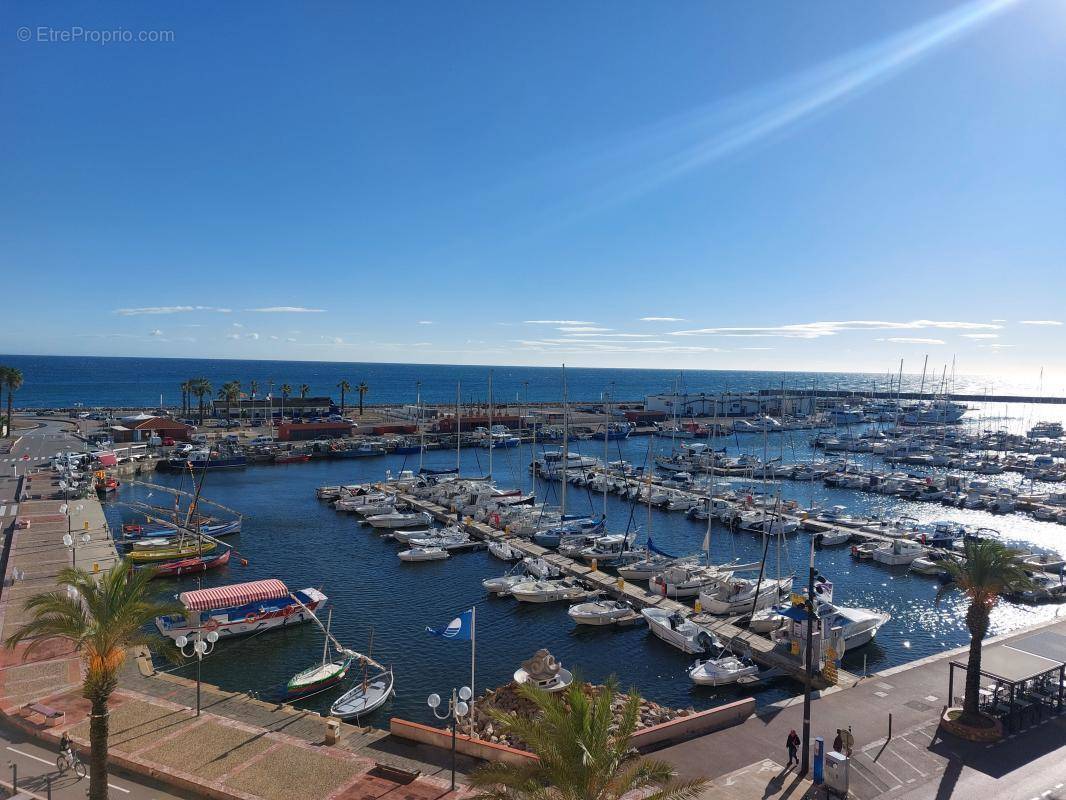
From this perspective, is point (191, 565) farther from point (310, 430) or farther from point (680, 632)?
point (310, 430)

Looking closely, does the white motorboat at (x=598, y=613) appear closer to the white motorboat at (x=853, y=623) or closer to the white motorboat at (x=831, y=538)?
the white motorboat at (x=853, y=623)

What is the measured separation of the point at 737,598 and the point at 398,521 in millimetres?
32626

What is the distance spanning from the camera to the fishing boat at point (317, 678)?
99.0ft

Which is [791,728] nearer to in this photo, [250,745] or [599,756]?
[599,756]

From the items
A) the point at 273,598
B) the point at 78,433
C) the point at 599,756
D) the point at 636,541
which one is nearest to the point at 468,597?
the point at 273,598

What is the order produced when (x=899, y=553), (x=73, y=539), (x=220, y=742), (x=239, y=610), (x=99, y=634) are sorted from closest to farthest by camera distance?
(x=99, y=634) < (x=220, y=742) < (x=239, y=610) < (x=73, y=539) < (x=899, y=553)

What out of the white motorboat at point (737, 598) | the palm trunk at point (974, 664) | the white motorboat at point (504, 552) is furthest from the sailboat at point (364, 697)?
the palm trunk at point (974, 664)

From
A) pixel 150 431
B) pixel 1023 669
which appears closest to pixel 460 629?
pixel 1023 669

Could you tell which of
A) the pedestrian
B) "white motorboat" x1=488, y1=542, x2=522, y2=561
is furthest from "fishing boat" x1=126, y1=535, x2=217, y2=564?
the pedestrian

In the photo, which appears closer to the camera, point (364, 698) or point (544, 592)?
point (364, 698)

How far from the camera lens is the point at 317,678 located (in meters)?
30.5

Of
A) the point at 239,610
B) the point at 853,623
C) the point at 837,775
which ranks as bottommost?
the point at 239,610

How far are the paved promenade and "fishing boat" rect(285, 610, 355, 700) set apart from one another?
318 centimetres

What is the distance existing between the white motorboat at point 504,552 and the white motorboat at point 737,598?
51.5 feet
